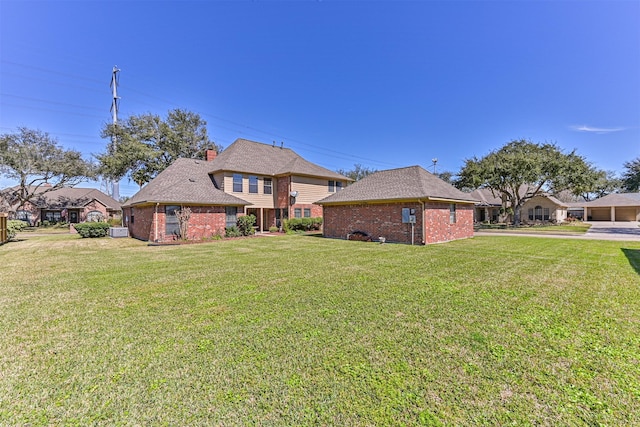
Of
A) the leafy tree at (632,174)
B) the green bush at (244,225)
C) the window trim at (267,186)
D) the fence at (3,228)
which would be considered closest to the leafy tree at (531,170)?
the leafy tree at (632,174)

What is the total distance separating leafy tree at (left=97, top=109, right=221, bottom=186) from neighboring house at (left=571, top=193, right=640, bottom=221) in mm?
55604

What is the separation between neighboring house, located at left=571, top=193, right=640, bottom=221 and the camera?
37656 millimetres

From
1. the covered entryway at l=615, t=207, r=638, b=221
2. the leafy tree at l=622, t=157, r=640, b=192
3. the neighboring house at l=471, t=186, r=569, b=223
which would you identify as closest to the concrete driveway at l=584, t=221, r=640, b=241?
the neighboring house at l=471, t=186, r=569, b=223

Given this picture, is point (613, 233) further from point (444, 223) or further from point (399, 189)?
point (399, 189)

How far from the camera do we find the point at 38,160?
1158 inches

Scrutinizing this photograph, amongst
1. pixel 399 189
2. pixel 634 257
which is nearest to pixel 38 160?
pixel 399 189

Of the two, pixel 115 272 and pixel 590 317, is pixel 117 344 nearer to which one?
pixel 115 272

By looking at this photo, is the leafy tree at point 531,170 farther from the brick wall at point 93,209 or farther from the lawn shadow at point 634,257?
Result: the brick wall at point 93,209

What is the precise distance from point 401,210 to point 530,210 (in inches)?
1301

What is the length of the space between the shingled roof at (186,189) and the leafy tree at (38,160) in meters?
19.7

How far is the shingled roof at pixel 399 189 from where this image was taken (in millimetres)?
14016

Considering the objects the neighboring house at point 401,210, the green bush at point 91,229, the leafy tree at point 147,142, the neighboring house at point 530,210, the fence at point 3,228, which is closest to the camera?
the neighboring house at point 401,210

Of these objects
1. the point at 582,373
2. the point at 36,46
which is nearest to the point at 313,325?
the point at 582,373

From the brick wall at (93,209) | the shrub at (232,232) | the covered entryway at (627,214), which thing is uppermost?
the brick wall at (93,209)
